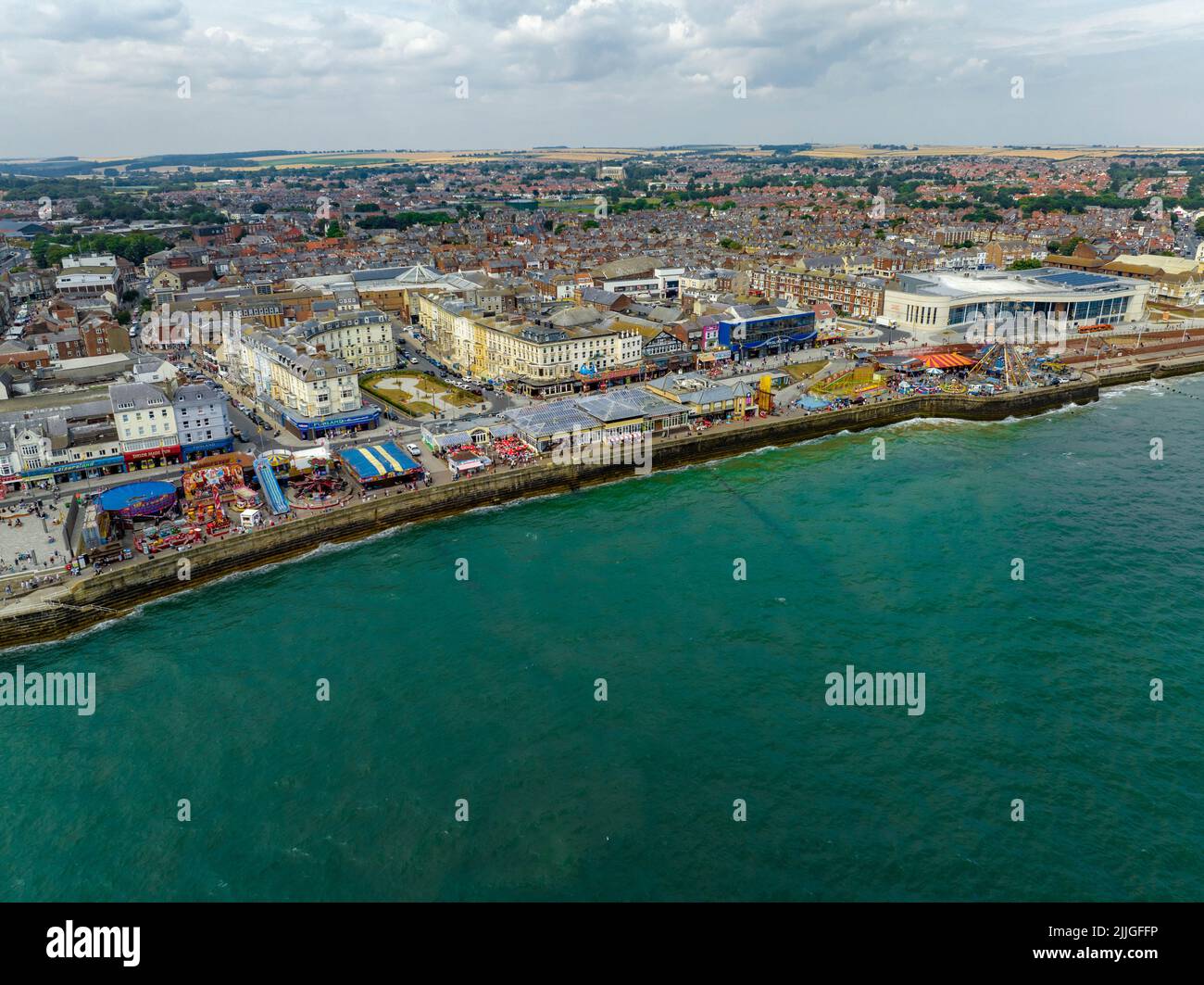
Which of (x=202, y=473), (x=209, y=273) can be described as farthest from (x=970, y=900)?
(x=209, y=273)

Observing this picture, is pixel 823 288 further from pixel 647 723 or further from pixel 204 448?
pixel 647 723

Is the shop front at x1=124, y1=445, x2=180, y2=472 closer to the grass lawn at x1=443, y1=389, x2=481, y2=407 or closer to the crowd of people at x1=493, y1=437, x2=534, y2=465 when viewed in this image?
the grass lawn at x1=443, y1=389, x2=481, y2=407

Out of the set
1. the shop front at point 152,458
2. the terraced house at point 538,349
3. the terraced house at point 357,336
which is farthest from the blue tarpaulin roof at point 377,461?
the terraced house at point 357,336

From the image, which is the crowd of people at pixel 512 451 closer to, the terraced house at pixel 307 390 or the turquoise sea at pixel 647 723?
the turquoise sea at pixel 647 723

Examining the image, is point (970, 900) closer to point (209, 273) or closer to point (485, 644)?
point (485, 644)

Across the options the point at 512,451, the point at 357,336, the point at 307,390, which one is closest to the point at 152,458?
the point at 307,390

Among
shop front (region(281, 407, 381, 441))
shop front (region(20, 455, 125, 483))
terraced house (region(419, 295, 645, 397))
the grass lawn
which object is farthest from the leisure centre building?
shop front (region(20, 455, 125, 483))
